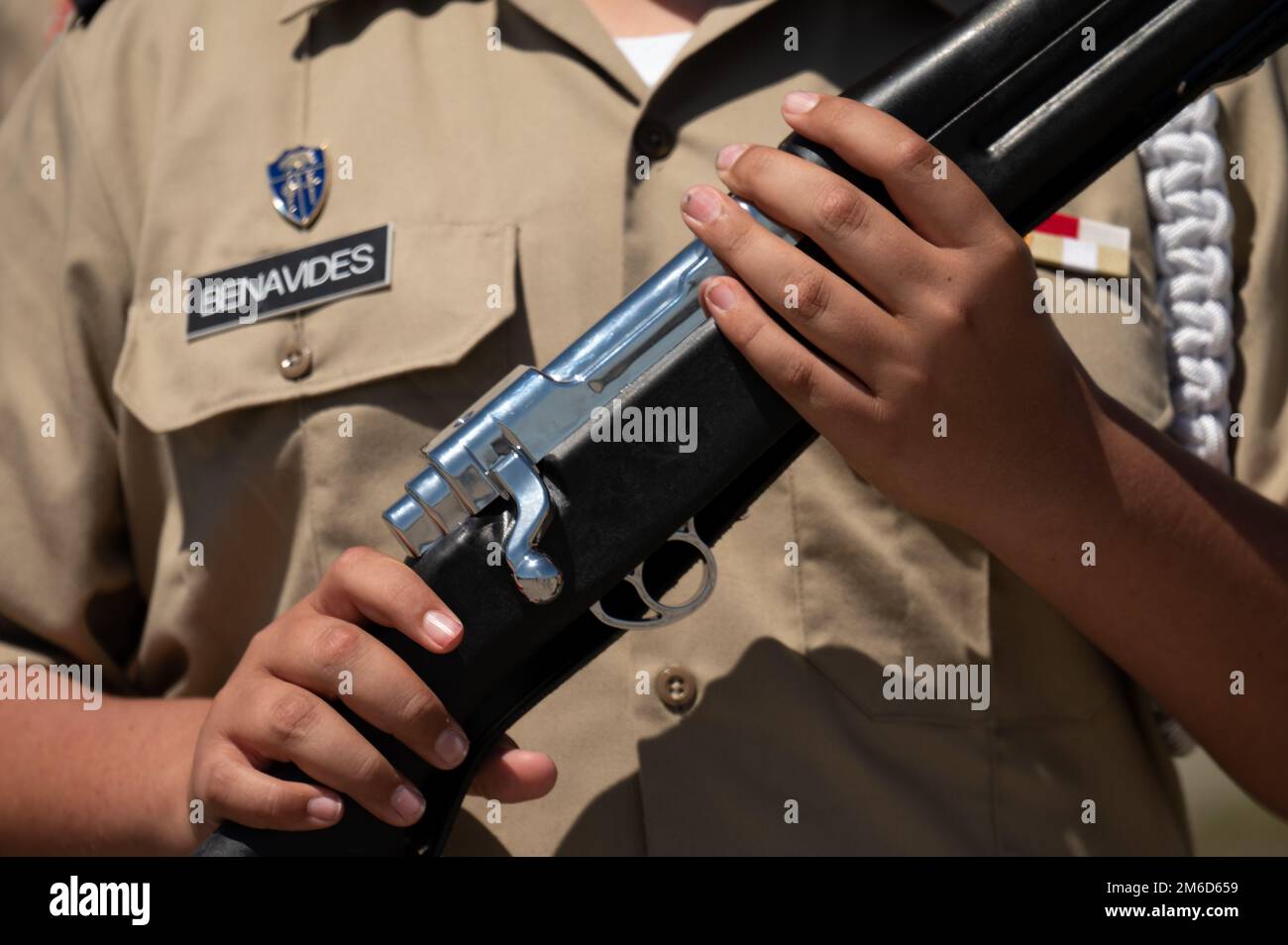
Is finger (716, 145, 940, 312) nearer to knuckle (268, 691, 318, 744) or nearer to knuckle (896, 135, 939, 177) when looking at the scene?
knuckle (896, 135, 939, 177)

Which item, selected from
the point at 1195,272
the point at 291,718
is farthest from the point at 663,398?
the point at 1195,272

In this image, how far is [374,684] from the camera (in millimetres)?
1187

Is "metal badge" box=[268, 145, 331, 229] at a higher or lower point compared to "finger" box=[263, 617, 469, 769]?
higher

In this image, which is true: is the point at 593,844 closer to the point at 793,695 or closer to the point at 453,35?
the point at 793,695

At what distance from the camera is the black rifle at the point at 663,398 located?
119 cm

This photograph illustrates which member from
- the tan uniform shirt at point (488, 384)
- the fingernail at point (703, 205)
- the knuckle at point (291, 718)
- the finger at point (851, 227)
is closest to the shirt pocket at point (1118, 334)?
the tan uniform shirt at point (488, 384)

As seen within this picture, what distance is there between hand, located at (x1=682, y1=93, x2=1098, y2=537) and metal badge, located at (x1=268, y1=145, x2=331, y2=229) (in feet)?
1.51

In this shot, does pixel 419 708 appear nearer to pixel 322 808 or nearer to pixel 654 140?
pixel 322 808

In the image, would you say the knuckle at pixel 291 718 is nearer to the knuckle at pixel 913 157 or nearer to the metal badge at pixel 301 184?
the metal badge at pixel 301 184

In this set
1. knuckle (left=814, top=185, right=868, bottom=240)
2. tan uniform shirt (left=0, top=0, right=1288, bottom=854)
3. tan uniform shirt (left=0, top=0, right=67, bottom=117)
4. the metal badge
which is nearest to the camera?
knuckle (left=814, top=185, right=868, bottom=240)

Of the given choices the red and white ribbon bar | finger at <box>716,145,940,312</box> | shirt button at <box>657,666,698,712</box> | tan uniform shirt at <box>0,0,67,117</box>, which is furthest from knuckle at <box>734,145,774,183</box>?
tan uniform shirt at <box>0,0,67,117</box>

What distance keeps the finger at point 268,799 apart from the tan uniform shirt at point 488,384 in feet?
0.69

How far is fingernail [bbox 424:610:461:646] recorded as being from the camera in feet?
3.89
